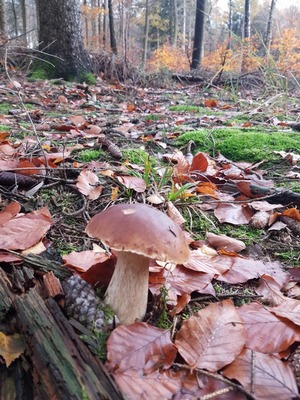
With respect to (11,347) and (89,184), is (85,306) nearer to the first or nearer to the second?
(11,347)

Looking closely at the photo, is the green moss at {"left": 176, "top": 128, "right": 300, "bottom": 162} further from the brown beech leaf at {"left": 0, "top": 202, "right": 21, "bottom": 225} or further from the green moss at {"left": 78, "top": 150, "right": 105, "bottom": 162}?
the brown beech leaf at {"left": 0, "top": 202, "right": 21, "bottom": 225}

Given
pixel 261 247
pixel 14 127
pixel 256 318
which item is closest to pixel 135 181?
pixel 261 247

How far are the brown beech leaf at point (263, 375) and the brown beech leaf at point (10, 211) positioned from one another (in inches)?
44.2

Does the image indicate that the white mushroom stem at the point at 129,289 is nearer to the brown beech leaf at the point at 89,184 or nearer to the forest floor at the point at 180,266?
the forest floor at the point at 180,266

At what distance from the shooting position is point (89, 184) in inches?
79.9

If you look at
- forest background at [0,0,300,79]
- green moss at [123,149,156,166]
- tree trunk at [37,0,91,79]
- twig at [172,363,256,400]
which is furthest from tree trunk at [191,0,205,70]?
twig at [172,363,256,400]

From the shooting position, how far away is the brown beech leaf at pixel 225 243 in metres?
1.69

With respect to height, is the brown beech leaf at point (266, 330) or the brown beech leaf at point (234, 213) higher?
the brown beech leaf at point (234, 213)

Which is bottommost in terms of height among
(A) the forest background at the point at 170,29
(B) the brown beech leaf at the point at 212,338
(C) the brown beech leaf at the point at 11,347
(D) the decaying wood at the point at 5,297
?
(B) the brown beech leaf at the point at 212,338

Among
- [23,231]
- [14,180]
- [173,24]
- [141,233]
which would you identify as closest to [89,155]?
[14,180]

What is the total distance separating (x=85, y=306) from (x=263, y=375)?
1.85 ft

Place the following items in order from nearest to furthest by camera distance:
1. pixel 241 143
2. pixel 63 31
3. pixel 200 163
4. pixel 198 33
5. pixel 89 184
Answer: pixel 89 184
pixel 200 163
pixel 241 143
pixel 63 31
pixel 198 33

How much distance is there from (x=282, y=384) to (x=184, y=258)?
43 cm

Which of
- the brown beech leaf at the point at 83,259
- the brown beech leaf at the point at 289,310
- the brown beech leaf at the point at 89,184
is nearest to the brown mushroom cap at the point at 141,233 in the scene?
the brown beech leaf at the point at 83,259
